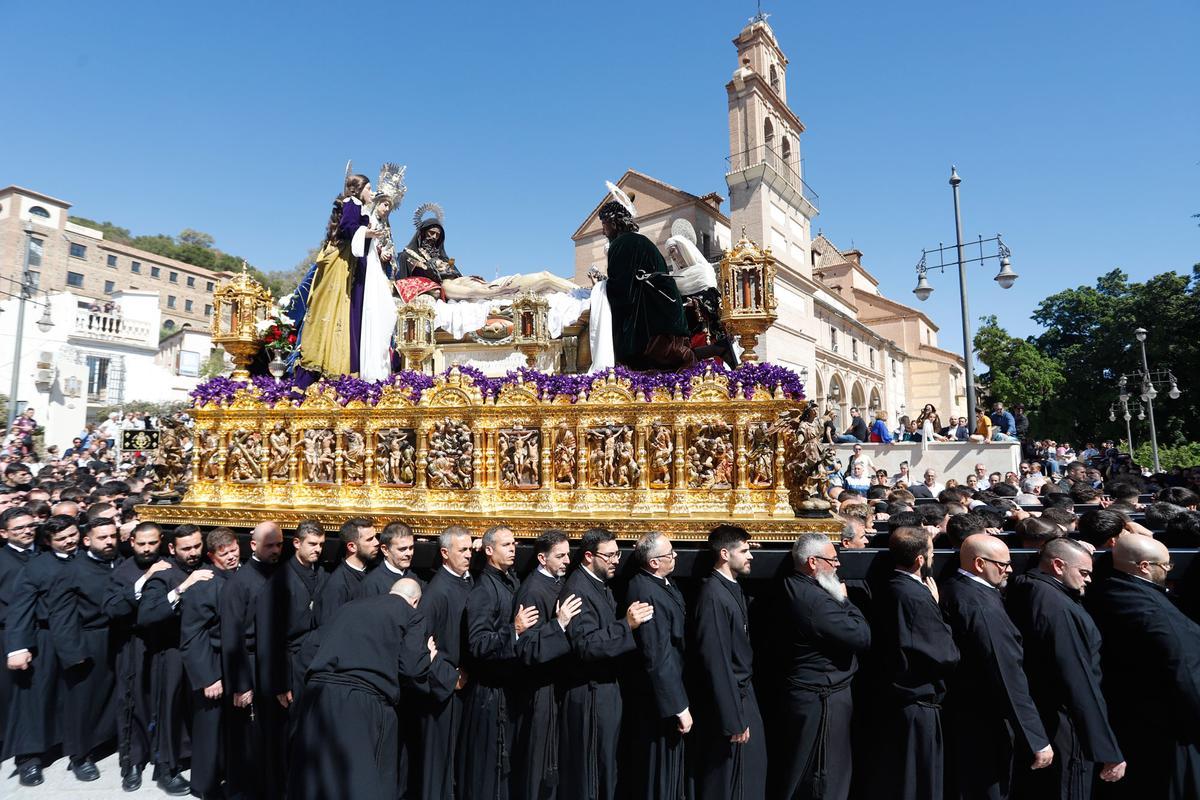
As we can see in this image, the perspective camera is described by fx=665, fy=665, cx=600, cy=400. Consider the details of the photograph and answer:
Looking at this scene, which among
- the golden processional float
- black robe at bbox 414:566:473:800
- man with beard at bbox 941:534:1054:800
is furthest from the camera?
the golden processional float

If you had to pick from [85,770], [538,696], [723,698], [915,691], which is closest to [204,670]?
[85,770]

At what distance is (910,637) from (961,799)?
3.65ft

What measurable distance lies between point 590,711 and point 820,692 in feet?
5.32

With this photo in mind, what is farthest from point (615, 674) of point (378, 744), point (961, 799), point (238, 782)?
point (238, 782)

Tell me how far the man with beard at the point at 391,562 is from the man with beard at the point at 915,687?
3563 mm

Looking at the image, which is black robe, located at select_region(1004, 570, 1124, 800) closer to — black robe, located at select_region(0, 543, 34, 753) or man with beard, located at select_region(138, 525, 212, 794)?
man with beard, located at select_region(138, 525, 212, 794)

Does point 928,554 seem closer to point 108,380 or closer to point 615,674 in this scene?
point 615,674

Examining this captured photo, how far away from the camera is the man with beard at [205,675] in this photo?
5.55m

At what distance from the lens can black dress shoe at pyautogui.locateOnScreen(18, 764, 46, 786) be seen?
5.87m

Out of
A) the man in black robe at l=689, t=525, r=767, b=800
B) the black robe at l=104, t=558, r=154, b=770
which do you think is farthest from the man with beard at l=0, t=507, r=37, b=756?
the man in black robe at l=689, t=525, r=767, b=800

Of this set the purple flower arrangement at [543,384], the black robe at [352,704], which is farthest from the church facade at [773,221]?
the black robe at [352,704]

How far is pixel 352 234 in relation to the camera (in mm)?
8906

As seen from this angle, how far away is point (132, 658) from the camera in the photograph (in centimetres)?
634

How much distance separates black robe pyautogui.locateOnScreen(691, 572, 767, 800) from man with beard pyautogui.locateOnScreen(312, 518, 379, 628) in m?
2.73
